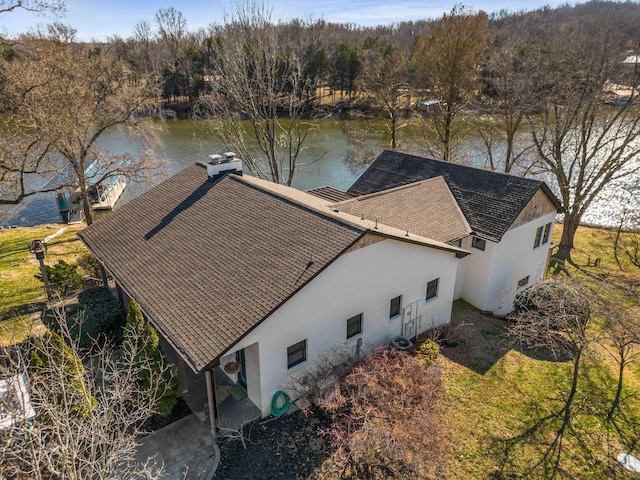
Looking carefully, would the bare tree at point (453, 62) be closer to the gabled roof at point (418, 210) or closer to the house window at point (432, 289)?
the gabled roof at point (418, 210)

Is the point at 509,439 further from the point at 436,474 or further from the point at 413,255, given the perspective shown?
the point at 413,255

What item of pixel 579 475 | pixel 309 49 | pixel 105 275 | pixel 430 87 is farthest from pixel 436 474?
pixel 309 49

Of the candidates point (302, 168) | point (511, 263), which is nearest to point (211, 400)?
point (511, 263)

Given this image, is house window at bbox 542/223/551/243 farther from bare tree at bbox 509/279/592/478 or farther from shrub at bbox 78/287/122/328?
shrub at bbox 78/287/122/328

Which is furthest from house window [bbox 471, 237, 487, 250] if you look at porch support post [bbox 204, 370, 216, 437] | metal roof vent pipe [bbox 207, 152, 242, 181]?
→ porch support post [bbox 204, 370, 216, 437]

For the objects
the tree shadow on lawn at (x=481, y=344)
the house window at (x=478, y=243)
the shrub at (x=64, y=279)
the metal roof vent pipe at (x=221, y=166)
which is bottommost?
the tree shadow on lawn at (x=481, y=344)

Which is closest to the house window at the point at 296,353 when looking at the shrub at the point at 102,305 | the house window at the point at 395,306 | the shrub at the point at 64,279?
the house window at the point at 395,306
